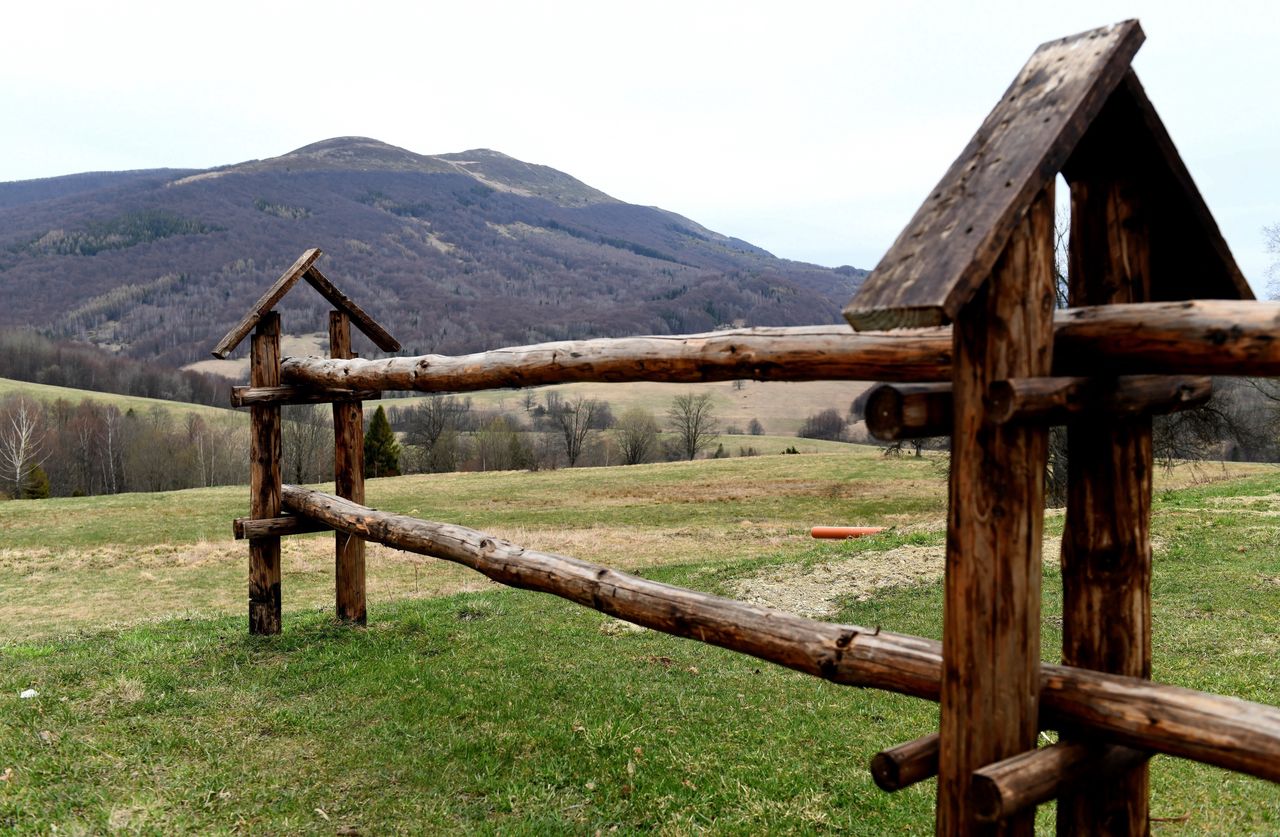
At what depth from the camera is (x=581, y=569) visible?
577 cm

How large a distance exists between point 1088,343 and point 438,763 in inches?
186

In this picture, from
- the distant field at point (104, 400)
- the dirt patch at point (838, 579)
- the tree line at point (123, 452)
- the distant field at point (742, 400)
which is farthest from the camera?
the distant field at point (742, 400)

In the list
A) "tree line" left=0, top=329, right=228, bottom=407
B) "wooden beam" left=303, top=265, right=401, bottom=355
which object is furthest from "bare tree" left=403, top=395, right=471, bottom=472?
"wooden beam" left=303, top=265, right=401, bottom=355

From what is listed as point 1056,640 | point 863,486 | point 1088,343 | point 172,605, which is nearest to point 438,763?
point 1088,343

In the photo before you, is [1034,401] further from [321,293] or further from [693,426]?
[693,426]

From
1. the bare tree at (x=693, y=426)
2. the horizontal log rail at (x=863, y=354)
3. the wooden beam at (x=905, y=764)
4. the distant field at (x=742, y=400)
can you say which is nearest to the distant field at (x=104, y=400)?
the distant field at (x=742, y=400)

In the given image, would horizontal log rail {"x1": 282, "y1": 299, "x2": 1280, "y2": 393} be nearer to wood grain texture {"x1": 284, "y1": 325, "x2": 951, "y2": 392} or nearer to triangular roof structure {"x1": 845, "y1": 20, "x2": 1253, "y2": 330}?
wood grain texture {"x1": 284, "y1": 325, "x2": 951, "y2": 392}

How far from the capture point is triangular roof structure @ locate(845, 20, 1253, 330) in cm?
284

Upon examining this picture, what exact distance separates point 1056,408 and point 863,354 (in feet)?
4.17

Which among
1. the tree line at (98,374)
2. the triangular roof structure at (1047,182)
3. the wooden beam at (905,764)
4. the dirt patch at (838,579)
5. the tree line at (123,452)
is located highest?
the tree line at (98,374)

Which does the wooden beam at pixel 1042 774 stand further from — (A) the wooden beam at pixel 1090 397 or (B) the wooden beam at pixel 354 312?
(B) the wooden beam at pixel 354 312

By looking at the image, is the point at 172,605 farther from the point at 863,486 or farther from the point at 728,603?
the point at 863,486

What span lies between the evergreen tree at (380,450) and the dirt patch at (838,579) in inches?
1989

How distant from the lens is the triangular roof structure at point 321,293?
354 inches
